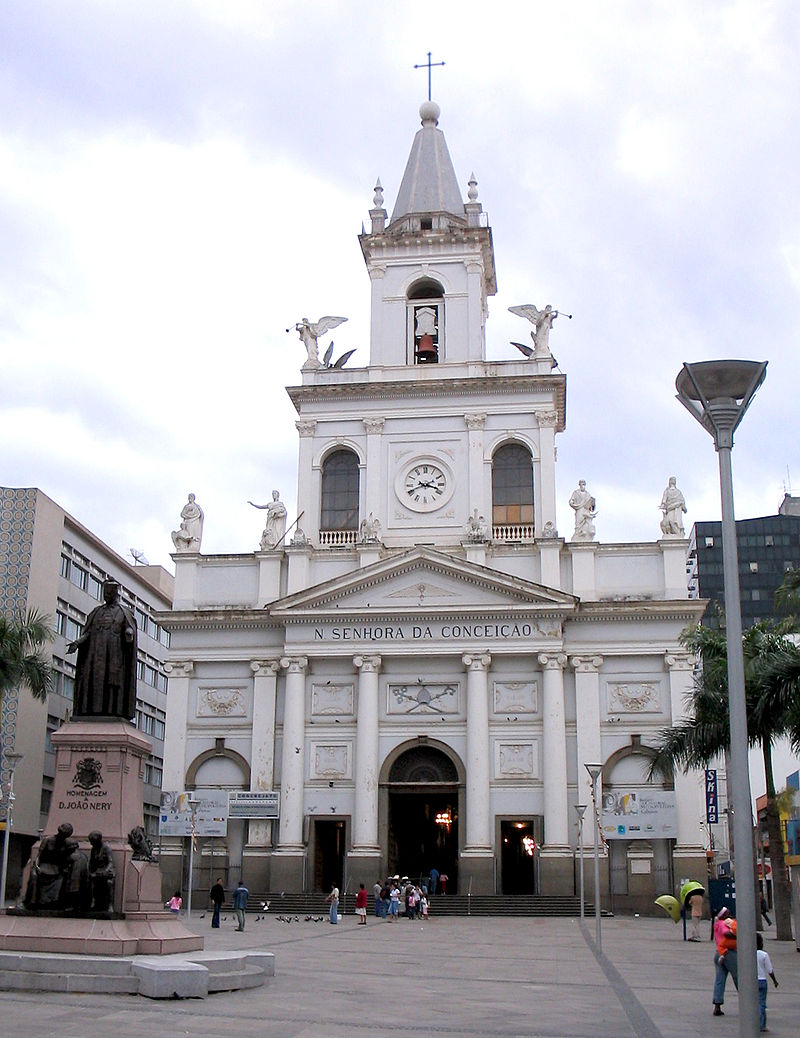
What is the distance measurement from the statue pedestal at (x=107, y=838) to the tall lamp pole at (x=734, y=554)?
32.5ft

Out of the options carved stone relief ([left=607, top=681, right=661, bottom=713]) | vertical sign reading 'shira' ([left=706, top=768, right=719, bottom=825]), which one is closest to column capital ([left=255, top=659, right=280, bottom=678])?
carved stone relief ([left=607, top=681, right=661, bottom=713])

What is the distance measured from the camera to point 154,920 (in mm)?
17328

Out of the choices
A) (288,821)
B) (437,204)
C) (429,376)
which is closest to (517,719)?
(288,821)

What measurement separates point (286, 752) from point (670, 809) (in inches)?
556

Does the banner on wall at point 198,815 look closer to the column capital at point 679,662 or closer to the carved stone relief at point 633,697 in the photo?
the carved stone relief at point 633,697

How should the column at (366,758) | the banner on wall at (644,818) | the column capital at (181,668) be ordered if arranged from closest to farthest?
the banner on wall at (644,818) → the column at (366,758) → the column capital at (181,668)

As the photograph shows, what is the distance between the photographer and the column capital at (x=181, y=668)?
4659 cm

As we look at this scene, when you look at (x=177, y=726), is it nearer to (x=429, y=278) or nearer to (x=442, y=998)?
(x=429, y=278)

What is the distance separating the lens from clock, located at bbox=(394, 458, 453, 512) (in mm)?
47844

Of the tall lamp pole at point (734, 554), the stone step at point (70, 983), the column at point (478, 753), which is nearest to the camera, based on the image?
the tall lamp pole at point (734, 554)

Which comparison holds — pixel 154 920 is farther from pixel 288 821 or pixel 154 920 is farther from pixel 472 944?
pixel 288 821

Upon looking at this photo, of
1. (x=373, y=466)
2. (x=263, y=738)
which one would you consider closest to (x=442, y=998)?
(x=263, y=738)

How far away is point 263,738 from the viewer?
45.3 m

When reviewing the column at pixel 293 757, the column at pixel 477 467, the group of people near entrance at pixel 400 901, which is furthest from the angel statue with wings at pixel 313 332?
the group of people near entrance at pixel 400 901
